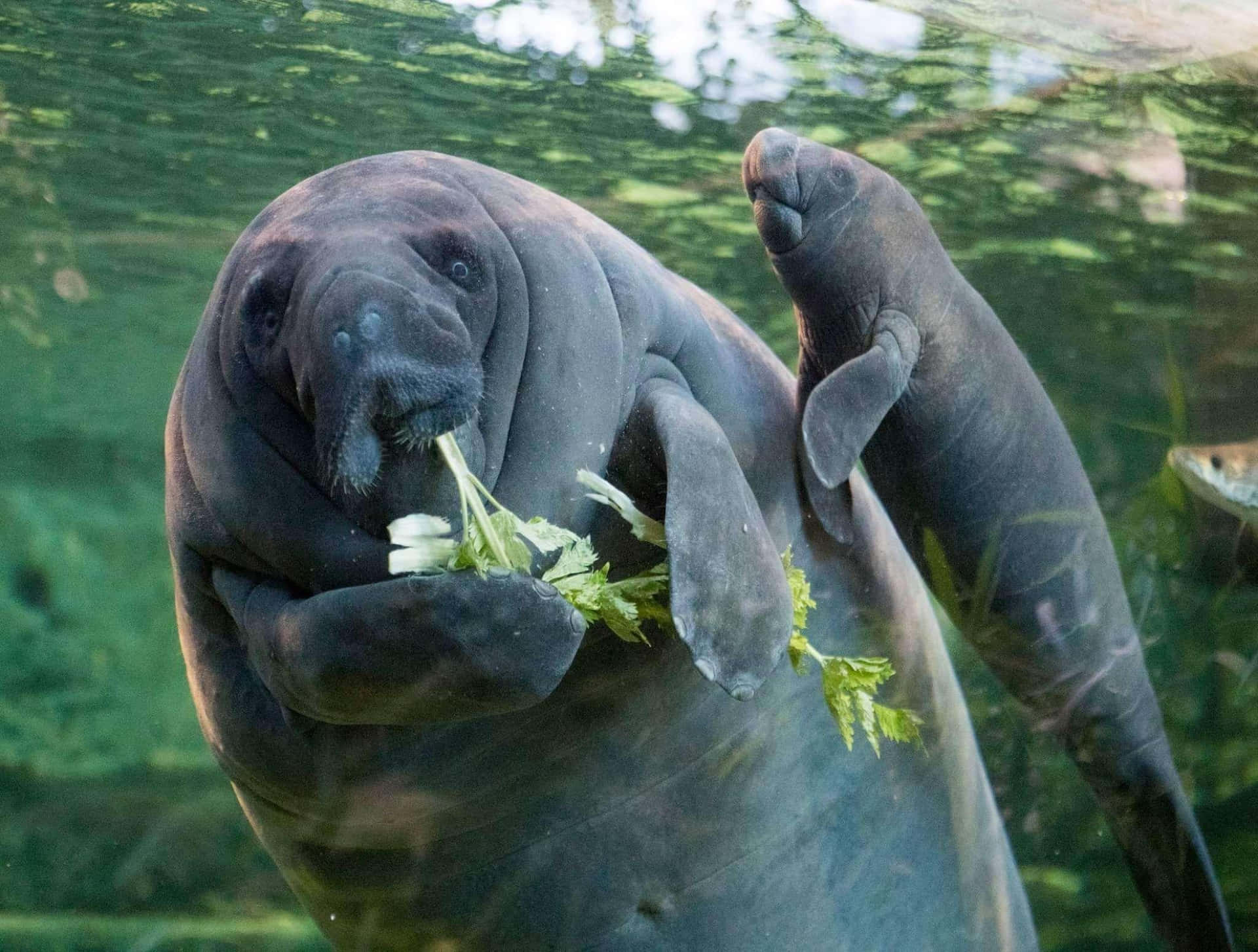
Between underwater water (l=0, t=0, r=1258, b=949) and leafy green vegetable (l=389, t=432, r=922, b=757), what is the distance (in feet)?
6.15

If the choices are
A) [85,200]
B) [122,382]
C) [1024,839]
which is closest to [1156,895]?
[1024,839]

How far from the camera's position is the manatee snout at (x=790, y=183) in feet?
8.99

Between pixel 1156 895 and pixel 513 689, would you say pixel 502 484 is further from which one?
pixel 1156 895

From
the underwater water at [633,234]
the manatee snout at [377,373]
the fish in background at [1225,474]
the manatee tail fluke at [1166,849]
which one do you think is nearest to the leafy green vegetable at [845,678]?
the manatee snout at [377,373]

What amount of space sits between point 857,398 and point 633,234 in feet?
16.9

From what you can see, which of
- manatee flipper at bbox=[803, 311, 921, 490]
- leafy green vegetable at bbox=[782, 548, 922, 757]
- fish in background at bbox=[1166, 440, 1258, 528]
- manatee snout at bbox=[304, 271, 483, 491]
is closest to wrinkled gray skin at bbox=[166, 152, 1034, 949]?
manatee snout at bbox=[304, 271, 483, 491]

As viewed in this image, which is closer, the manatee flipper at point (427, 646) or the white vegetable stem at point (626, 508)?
the manatee flipper at point (427, 646)

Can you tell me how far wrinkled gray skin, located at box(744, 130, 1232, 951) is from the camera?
2.75 meters

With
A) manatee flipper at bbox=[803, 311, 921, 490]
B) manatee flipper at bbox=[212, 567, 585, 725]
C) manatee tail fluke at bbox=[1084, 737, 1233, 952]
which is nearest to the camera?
manatee flipper at bbox=[212, 567, 585, 725]

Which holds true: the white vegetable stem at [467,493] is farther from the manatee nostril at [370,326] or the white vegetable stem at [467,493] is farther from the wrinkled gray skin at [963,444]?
the wrinkled gray skin at [963,444]

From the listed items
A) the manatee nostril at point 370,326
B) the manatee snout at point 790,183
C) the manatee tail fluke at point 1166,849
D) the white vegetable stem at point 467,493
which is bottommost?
the manatee tail fluke at point 1166,849

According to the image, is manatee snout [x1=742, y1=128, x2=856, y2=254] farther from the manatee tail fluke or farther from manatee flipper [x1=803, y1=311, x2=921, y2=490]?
the manatee tail fluke

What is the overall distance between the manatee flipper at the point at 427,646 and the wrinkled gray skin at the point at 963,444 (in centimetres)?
110

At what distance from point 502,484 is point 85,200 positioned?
7.73 m
